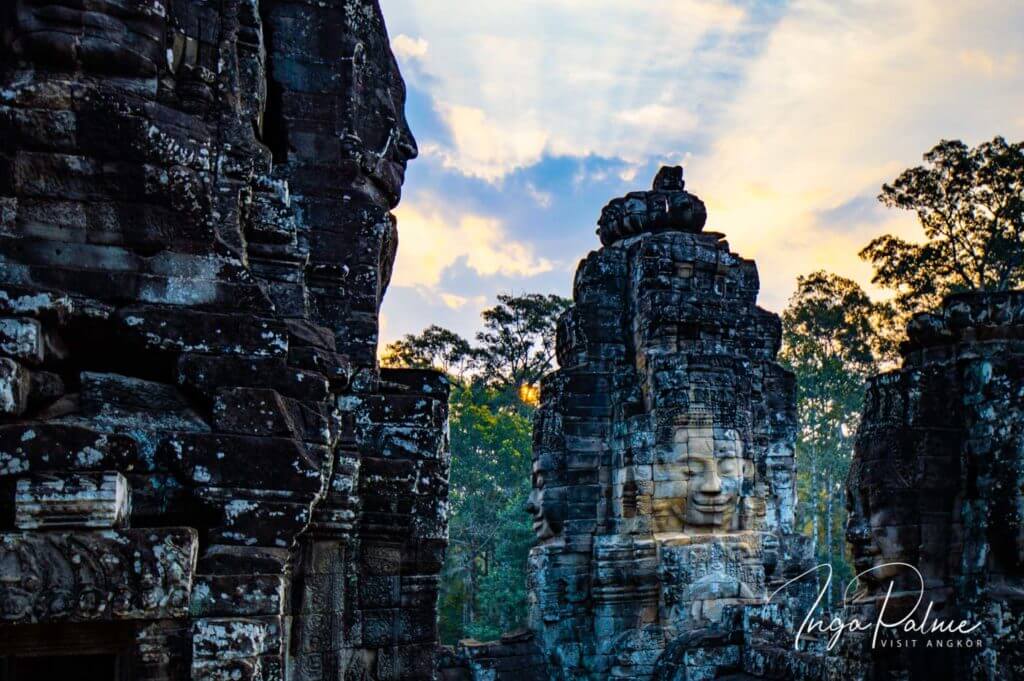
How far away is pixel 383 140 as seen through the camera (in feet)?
25.7

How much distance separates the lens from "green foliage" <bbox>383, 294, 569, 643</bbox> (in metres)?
28.5

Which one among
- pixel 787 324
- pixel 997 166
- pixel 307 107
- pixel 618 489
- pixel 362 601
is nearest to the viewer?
→ pixel 362 601

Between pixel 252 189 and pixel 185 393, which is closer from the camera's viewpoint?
pixel 185 393

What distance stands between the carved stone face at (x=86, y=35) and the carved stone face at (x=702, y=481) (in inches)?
397

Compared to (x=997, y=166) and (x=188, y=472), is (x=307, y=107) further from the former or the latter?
(x=997, y=166)

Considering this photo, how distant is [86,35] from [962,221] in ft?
85.8

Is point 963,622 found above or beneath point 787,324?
beneath

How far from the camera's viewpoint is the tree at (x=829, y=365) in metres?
35.4

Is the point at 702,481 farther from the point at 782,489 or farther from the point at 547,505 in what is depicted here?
the point at 782,489

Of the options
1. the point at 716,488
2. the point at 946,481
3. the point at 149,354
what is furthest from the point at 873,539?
the point at 716,488

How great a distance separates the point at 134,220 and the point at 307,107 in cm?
312

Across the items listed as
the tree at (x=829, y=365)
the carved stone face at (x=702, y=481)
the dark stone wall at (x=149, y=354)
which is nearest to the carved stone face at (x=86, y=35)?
the dark stone wall at (x=149, y=354)

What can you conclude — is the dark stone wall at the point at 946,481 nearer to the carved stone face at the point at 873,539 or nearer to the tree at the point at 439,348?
the carved stone face at the point at 873,539

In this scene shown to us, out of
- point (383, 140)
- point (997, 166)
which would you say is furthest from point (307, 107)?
point (997, 166)
